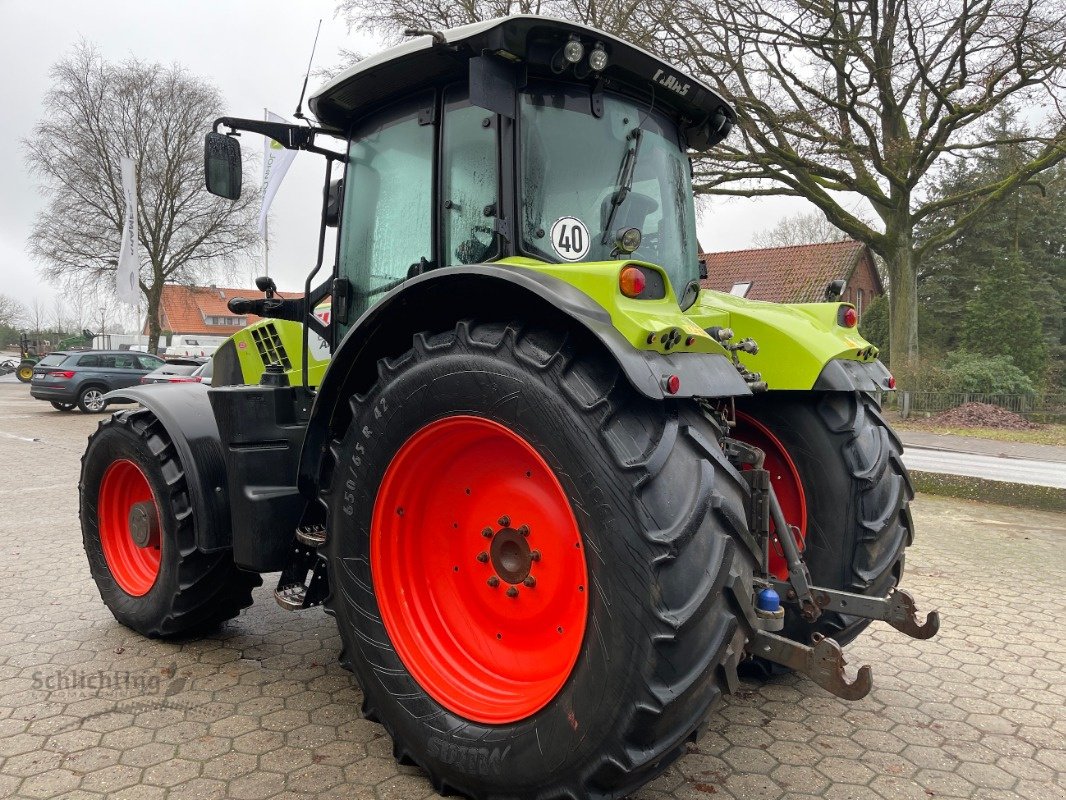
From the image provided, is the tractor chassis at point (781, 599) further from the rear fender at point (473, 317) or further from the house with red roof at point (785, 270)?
the house with red roof at point (785, 270)

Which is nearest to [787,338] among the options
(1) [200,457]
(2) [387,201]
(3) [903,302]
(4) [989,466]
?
(2) [387,201]

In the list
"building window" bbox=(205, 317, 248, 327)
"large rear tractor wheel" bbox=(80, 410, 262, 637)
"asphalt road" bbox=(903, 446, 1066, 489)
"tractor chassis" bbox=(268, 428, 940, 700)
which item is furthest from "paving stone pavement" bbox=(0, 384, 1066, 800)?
"building window" bbox=(205, 317, 248, 327)

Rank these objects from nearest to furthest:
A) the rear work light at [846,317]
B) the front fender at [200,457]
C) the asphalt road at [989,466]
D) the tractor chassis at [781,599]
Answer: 1. the tractor chassis at [781,599]
2. the front fender at [200,457]
3. the rear work light at [846,317]
4. the asphalt road at [989,466]

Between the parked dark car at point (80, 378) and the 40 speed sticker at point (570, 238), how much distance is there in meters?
18.4

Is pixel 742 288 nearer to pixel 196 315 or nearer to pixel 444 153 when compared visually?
pixel 444 153

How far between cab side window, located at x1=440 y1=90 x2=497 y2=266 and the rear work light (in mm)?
1735

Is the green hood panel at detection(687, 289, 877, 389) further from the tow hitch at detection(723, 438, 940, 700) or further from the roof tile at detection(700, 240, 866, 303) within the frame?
the roof tile at detection(700, 240, 866, 303)

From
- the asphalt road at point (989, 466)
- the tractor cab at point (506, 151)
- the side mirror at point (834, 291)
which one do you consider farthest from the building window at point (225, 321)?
the side mirror at point (834, 291)

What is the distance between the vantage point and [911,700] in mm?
3000

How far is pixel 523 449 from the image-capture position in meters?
2.21

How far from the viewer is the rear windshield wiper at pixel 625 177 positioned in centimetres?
264

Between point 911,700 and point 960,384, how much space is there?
49.3ft

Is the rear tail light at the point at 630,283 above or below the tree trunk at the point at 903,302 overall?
below

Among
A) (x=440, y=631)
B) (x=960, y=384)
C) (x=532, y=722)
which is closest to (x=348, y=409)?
(x=440, y=631)
